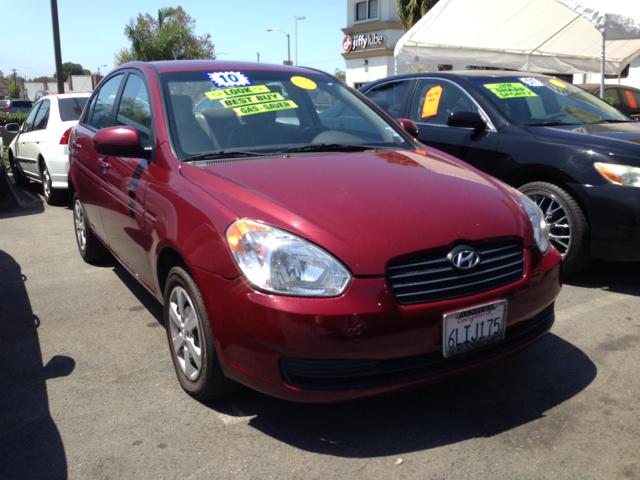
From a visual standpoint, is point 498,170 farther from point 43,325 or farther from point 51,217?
point 51,217

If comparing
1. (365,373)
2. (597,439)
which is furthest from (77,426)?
(597,439)

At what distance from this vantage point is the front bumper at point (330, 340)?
2.10 meters

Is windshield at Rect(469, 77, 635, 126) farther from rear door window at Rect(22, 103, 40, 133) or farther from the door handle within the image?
rear door window at Rect(22, 103, 40, 133)

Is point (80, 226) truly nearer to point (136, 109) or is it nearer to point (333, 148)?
point (136, 109)

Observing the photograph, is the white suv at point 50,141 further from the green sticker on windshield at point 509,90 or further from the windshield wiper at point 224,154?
the green sticker on windshield at point 509,90

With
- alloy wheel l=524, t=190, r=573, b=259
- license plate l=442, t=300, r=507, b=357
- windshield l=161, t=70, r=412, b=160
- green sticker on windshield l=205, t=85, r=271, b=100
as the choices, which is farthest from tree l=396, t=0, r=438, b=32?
license plate l=442, t=300, r=507, b=357

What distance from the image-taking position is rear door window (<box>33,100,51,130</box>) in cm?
787

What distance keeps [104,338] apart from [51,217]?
169 inches

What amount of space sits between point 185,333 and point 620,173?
313 centimetres

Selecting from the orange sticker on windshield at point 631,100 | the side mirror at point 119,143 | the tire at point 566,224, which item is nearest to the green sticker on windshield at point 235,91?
the side mirror at point 119,143

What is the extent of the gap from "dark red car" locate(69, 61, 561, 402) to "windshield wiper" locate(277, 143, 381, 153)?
0.04 ft

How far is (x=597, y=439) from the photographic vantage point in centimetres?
237

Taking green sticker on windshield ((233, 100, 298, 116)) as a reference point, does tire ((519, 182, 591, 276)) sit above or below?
below

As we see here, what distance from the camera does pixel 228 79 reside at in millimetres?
3451
